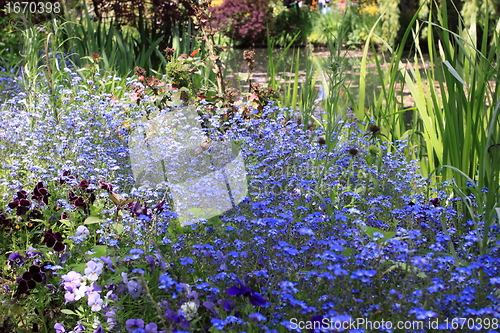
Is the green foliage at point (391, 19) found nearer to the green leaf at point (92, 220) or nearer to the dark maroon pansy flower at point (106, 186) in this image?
the dark maroon pansy flower at point (106, 186)

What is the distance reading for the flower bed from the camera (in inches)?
60.8

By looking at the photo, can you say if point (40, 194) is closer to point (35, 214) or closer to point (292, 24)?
point (35, 214)

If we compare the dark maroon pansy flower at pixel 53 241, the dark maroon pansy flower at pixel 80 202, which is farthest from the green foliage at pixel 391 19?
the dark maroon pansy flower at pixel 53 241

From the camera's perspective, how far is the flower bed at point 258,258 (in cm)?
154

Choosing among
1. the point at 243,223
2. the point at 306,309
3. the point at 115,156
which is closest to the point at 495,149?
the point at 243,223

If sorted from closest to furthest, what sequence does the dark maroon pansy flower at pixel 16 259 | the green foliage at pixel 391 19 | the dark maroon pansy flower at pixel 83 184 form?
the dark maroon pansy flower at pixel 16 259 → the dark maroon pansy flower at pixel 83 184 → the green foliage at pixel 391 19

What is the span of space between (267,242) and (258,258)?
82 millimetres

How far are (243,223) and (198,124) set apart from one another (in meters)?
1.70

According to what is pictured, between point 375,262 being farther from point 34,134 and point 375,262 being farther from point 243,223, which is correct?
point 34,134

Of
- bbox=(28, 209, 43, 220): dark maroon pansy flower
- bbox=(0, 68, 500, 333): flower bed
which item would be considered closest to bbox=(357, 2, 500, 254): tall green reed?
bbox=(0, 68, 500, 333): flower bed

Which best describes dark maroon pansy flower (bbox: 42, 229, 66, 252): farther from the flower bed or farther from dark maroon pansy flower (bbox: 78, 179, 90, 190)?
dark maroon pansy flower (bbox: 78, 179, 90, 190)

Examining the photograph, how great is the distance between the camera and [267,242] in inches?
74.9

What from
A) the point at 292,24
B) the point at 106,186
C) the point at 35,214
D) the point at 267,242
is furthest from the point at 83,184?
the point at 292,24

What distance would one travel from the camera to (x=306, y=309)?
1437 millimetres
